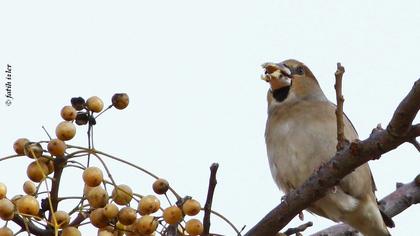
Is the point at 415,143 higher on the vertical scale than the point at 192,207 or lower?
higher

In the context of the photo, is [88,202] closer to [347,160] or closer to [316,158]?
[347,160]

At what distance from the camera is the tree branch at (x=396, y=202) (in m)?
4.36

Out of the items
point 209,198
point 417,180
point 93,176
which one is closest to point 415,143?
point 209,198

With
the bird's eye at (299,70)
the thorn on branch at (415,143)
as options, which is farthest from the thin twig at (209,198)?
the bird's eye at (299,70)

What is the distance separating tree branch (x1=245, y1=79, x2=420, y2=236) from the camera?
2475 mm

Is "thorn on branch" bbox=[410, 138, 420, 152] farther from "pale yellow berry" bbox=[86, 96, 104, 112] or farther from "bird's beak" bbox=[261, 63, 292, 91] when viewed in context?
"bird's beak" bbox=[261, 63, 292, 91]

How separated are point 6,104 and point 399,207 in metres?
2.41

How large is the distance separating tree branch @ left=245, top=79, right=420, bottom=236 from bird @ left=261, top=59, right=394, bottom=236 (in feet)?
4.45

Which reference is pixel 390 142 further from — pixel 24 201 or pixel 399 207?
pixel 399 207

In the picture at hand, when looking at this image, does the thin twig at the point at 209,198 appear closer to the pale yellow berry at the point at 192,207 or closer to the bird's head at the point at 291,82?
the pale yellow berry at the point at 192,207

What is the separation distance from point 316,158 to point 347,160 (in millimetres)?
1775

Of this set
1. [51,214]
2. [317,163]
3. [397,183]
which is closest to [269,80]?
[317,163]

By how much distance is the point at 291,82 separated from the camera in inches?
205

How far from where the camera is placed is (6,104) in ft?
11.3
